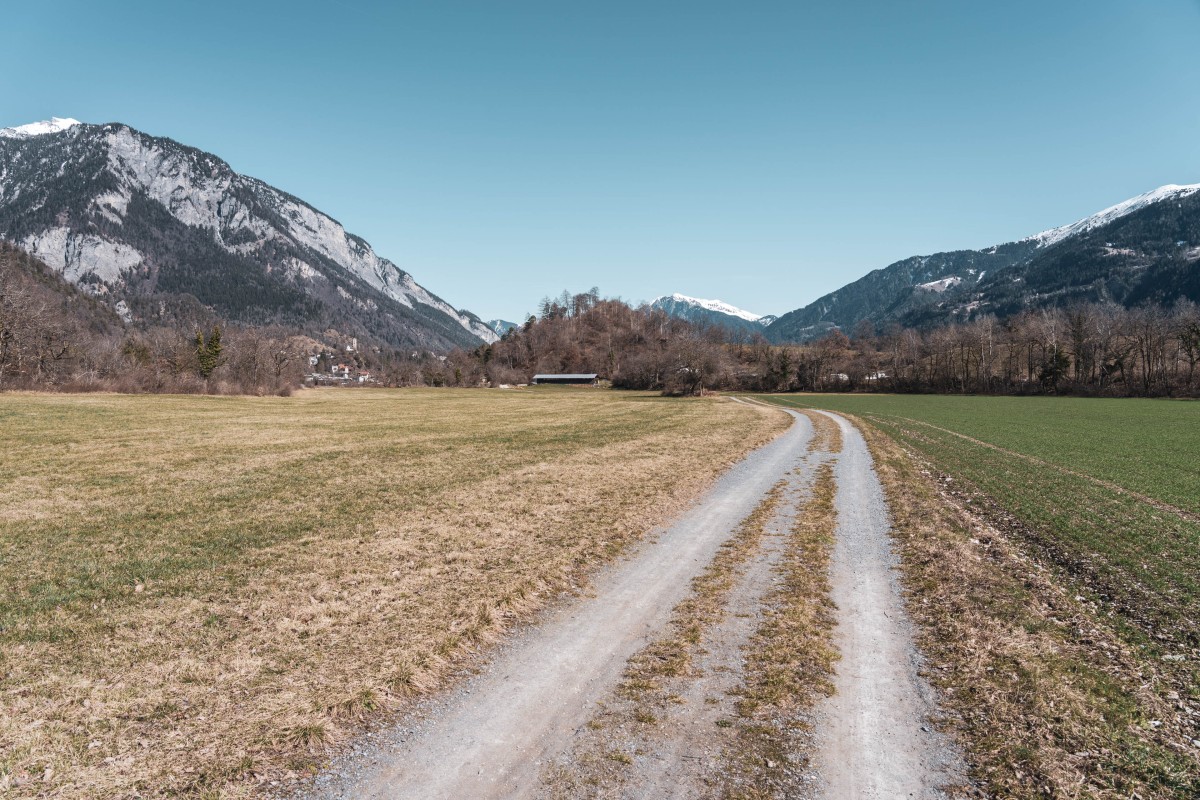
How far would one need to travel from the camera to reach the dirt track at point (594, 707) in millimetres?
5246

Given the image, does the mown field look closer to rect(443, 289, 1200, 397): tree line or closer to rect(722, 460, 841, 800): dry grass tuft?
rect(722, 460, 841, 800): dry grass tuft

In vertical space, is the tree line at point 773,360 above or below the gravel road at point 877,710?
above

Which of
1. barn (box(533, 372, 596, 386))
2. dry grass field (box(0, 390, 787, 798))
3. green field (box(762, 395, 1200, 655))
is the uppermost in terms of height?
barn (box(533, 372, 596, 386))

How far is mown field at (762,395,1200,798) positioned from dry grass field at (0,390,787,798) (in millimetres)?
6700

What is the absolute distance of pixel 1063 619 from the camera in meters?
9.13

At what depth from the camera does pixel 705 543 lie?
43.9 ft

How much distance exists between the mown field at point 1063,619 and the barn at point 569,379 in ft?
525

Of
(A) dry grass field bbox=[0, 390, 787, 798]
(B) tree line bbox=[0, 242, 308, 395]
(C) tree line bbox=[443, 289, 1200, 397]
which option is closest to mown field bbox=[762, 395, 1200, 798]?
(A) dry grass field bbox=[0, 390, 787, 798]

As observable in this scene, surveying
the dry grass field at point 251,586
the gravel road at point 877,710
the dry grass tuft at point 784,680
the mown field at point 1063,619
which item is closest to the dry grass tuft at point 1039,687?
the mown field at point 1063,619

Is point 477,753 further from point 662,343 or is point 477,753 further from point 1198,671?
point 662,343

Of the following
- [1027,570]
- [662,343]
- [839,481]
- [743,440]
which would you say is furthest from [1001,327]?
[1027,570]

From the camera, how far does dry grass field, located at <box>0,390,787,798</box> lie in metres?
5.80

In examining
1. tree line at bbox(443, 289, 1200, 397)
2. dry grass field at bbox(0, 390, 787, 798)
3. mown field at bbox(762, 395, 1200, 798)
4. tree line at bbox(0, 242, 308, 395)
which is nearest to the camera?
mown field at bbox(762, 395, 1200, 798)

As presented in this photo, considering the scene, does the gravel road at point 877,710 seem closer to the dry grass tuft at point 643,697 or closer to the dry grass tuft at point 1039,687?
the dry grass tuft at point 1039,687
